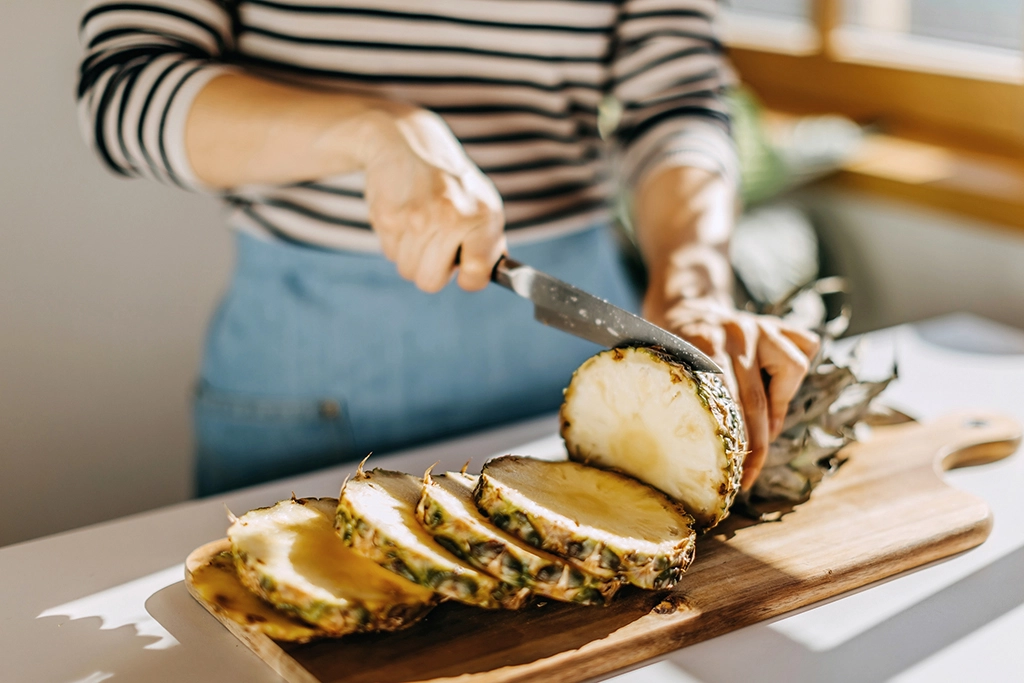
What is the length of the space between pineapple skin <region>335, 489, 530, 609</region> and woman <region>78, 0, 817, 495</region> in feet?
1.07

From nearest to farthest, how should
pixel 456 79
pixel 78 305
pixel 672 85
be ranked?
1. pixel 456 79
2. pixel 672 85
3. pixel 78 305

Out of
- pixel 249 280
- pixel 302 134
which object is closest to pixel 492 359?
pixel 249 280

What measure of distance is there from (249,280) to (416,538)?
22.9 inches

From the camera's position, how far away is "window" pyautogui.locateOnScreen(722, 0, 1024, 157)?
2.18 meters

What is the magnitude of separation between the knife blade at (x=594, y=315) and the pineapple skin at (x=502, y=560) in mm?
240

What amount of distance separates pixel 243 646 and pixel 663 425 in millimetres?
427

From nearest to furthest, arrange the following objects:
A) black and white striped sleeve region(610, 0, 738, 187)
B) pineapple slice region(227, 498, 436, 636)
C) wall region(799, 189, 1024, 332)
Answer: pineapple slice region(227, 498, 436, 636)
black and white striped sleeve region(610, 0, 738, 187)
wall region(799, 189, 1024, 332)

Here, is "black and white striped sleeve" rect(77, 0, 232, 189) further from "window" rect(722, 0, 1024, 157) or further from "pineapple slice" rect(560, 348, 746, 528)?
"window" rect(722, 0, 1024, 157)

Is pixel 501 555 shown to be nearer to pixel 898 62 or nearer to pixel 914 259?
pixel 914 259

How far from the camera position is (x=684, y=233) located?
4.10 ft

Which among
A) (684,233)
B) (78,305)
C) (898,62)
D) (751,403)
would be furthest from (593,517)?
(898,62)

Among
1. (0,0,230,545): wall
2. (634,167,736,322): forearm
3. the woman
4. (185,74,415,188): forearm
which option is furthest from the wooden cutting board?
(0,0,230,545): wall

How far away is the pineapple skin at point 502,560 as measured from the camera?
80cm

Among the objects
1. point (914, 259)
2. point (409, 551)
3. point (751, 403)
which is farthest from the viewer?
point (914, 259)
